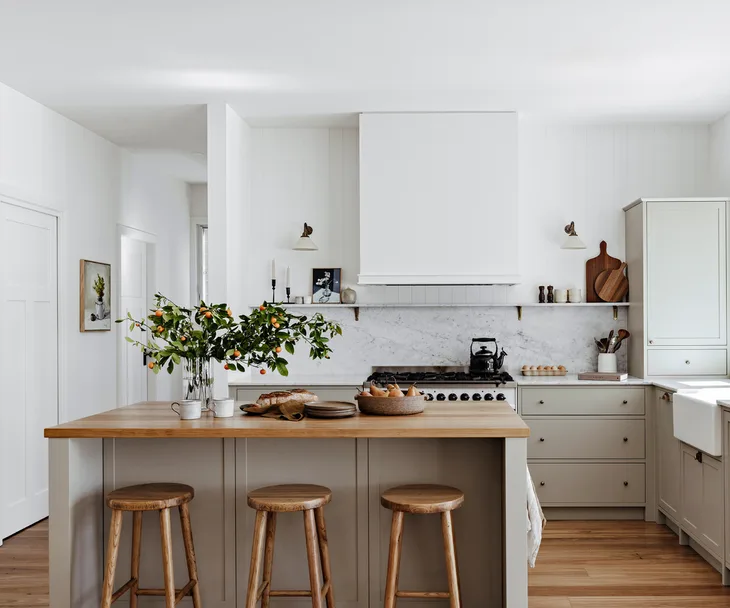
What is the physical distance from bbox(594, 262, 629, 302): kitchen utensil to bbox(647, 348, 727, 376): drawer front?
55 centimetres

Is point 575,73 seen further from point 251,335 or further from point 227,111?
point 251,335

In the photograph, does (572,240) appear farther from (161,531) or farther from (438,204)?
(161,531)

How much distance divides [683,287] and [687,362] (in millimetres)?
512

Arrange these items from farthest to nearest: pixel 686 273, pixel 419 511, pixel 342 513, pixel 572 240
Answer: pixel 572 240 < pixel 686 273 < pixel 342 513 < pixel 419 511

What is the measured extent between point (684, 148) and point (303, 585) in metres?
4.26

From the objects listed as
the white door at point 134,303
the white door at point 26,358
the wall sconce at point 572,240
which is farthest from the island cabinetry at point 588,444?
the white door at point 134,303

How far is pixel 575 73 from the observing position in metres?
4.36

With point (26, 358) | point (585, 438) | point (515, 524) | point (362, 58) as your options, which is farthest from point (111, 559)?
point (585, 438)

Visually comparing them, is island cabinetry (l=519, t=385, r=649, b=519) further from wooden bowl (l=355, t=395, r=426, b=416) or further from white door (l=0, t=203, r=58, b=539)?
white door (l=0, t=203, r=58, b=539)

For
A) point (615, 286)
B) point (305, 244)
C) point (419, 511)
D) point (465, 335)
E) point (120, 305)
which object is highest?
point (305, 244)

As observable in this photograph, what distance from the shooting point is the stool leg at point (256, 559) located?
2.72 m

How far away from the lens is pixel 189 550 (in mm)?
2992

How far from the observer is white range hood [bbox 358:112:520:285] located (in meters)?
5.12

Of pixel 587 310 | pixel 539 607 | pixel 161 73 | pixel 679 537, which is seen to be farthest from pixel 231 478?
pixel 587 310
